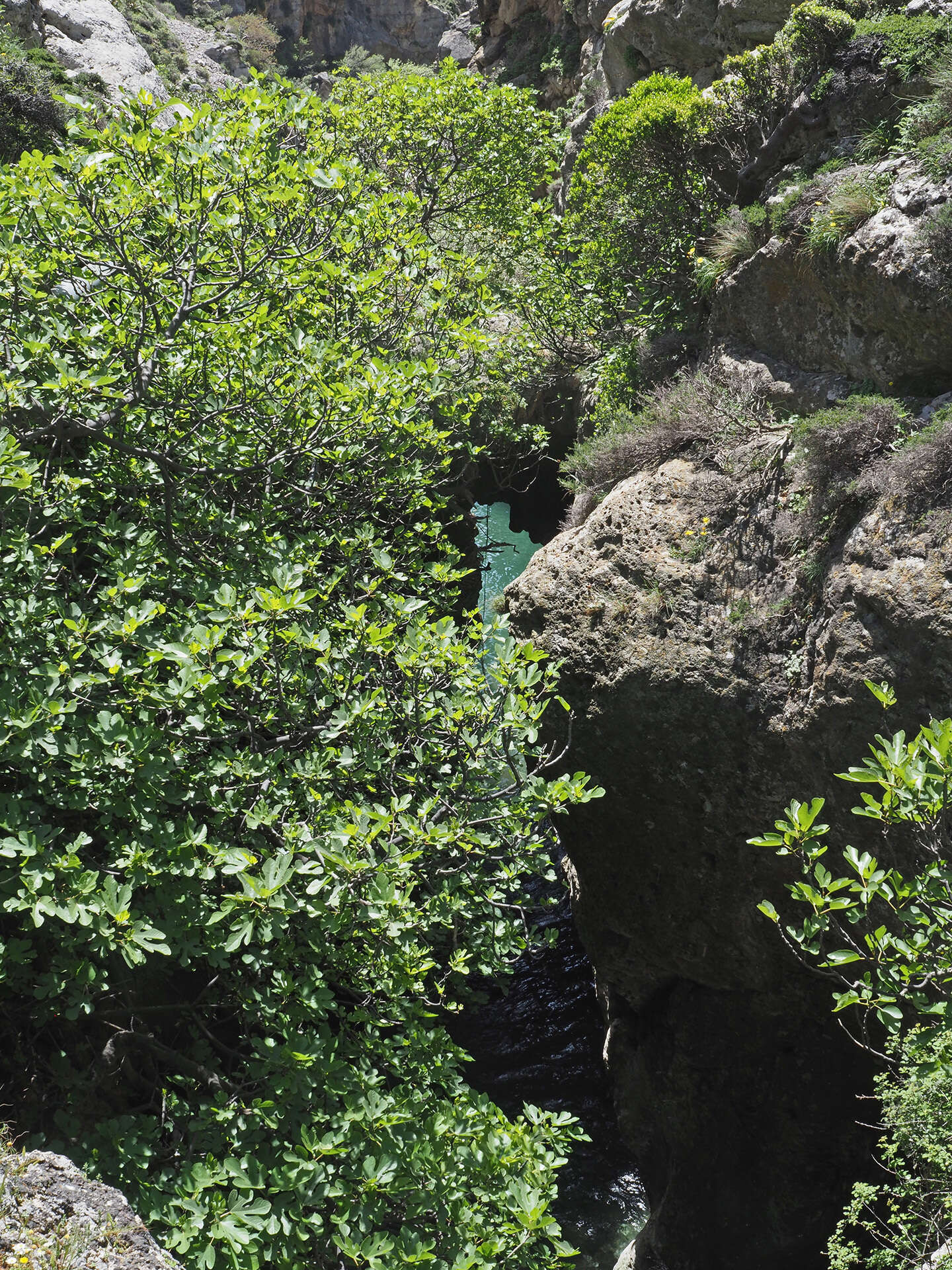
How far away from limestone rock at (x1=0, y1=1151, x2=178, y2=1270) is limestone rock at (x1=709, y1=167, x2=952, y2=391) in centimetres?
740

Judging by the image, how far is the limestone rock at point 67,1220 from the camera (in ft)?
10.3

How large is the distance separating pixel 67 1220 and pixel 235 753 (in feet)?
6.86

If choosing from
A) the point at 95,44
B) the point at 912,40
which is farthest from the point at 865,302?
the point at 95,44

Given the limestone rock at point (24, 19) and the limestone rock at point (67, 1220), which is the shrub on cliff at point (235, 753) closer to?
the limestone rock at point (67, 1220)

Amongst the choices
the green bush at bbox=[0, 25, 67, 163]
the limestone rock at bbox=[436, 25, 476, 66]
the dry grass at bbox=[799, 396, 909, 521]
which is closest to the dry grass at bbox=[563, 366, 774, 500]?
the dry grass at bbox=[799, 396, 909, 521]

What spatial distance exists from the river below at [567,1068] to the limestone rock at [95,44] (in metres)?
24.8

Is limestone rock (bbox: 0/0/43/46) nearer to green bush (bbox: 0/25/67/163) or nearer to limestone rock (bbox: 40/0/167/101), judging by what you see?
limestone rock (bbox: 40/0/167/101)

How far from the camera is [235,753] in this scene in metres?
4.64

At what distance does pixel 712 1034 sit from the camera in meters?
8.28

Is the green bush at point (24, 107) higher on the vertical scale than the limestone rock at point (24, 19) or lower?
lower

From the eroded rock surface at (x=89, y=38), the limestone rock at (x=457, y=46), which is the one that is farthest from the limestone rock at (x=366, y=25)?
the eroded rock surface at (x=89, y=38)

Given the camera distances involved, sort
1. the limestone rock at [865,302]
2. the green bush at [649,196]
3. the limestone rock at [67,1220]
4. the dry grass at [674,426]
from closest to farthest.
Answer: the limestone rock at [67,1220]
the limestone rock at [865,302]
the dry grass at [674,426]
the green bush at [649,196]

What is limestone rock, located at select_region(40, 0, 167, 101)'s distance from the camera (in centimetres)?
2703

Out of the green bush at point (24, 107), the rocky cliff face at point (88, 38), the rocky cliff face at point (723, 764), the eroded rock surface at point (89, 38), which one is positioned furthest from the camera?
the eroded rock surface at point (89, 38)
